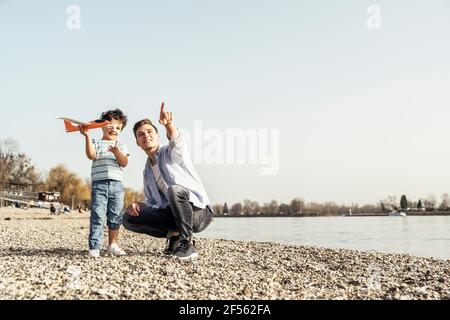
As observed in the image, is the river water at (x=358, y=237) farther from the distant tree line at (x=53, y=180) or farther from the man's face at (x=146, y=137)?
the distant tree line at (x=53, y=180)

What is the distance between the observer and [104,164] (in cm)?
539

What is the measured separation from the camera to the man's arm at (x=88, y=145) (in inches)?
203

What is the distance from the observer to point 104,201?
5418mm

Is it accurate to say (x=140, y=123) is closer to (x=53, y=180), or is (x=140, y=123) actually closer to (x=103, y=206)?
(x=103, y=206)

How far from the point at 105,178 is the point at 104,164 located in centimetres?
17

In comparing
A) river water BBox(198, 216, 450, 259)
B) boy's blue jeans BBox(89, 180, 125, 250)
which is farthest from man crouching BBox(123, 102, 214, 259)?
river water BBox(198, 216, 450, 259)

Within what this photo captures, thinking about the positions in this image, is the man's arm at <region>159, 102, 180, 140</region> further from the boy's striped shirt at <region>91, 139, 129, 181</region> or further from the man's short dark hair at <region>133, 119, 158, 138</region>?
the boy's striped shirt at <region>91, 139, 129, 181</region>

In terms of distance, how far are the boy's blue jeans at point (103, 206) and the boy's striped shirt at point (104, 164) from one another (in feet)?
0.27

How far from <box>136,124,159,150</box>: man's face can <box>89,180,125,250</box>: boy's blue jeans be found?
59cm

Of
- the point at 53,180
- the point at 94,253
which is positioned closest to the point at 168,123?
the point at 94,253

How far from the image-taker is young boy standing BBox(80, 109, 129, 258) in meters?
5.35

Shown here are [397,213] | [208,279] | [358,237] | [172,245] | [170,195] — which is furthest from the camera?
[397,213]
